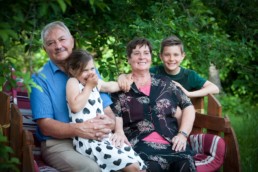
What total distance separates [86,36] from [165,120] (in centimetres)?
120

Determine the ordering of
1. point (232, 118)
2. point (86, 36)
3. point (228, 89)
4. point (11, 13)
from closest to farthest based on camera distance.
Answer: point (11, 13)
point (86, 36)
point (232, 118)
point (228, 89)

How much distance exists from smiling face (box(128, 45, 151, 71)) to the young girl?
0.45 m

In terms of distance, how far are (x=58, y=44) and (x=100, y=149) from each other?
2.92 feet

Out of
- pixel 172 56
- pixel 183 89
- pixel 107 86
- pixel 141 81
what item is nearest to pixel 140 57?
pixel 141 81

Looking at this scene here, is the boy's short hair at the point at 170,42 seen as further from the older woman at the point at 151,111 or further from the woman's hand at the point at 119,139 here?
the woman's hand at the point at 119,139

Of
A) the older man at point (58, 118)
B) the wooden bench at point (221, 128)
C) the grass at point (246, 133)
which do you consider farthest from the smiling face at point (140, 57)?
the grass at point (246, 133)

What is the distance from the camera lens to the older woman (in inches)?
152

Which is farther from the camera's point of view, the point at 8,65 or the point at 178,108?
the point at 178,108

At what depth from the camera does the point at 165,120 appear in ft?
13.1

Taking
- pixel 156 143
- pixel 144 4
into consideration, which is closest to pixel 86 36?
pixel 144 4

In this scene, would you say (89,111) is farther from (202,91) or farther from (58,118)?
(202,91)

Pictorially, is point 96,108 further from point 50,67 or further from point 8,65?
point 8,65

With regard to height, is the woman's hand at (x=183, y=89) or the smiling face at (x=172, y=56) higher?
the smiling face at (x=172, y=56)

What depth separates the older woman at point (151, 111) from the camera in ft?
12.7
